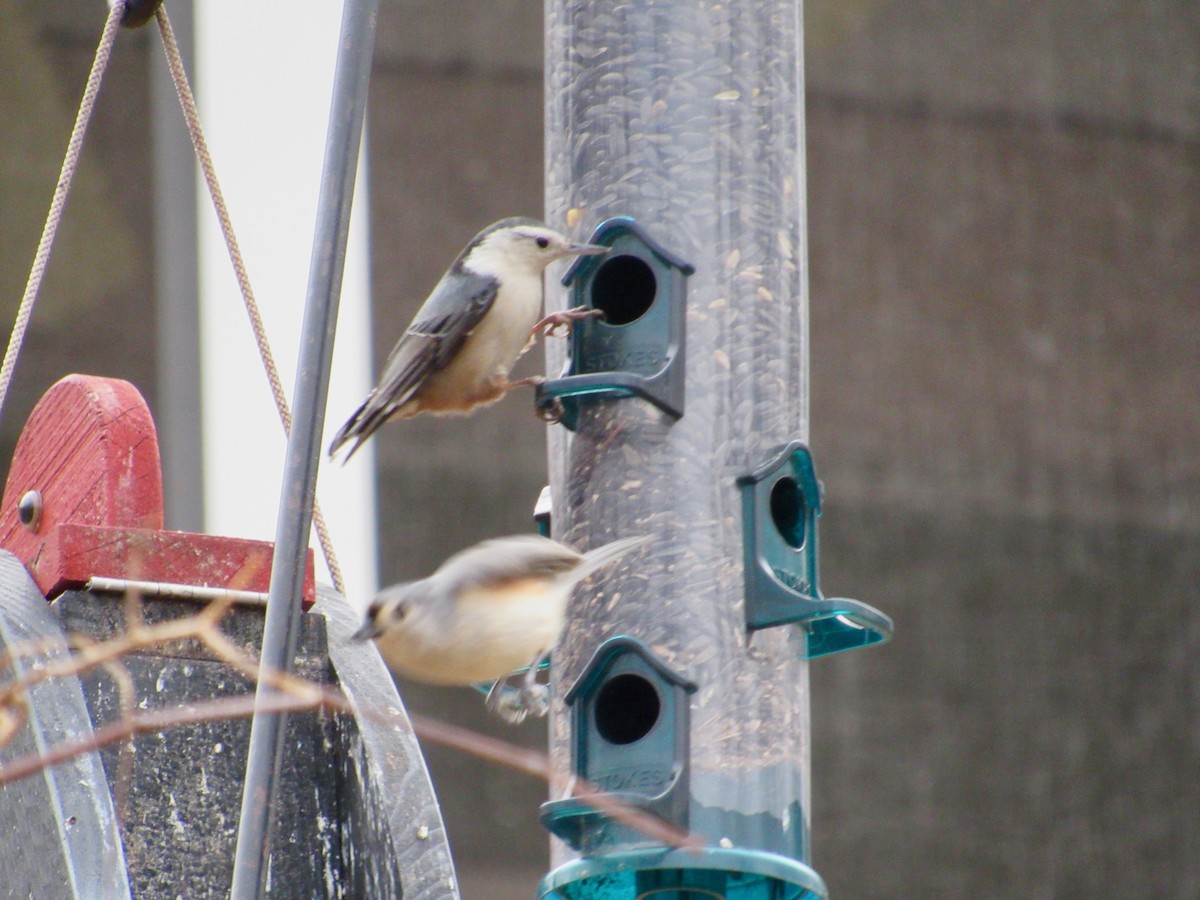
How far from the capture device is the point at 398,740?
2.95 m

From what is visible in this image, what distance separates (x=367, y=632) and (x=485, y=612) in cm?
43

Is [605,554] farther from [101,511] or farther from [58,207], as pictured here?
[58,207]

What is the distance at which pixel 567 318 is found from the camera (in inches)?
156

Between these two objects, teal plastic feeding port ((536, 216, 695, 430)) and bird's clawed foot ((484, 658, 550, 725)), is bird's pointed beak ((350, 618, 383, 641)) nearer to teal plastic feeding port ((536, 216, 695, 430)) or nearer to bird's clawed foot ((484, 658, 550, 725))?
bird's clawed foot ((484, 658, 550, 725))

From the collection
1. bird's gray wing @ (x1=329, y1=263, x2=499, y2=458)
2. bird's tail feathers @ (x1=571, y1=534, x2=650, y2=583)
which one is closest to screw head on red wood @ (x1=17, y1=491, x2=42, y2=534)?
bird's tail feathers @ (x1=571, y1=534, x2=650, y2=583)

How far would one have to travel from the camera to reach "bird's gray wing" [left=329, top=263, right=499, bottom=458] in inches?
179

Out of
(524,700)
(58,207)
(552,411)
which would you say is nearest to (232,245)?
(58,207)

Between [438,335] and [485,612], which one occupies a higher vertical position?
[438,335]

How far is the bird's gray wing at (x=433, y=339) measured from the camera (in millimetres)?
4555

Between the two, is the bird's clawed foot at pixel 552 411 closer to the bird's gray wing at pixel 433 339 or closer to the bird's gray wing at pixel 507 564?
the bird's gray wing at pixel 507 564

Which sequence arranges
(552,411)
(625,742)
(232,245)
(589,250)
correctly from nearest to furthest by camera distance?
(232,245) → (625,742) → (552,411) → (589,250)

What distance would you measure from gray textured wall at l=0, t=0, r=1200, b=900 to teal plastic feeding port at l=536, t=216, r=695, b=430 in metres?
5.14

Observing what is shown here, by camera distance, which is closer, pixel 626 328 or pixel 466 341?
pixel 626 328

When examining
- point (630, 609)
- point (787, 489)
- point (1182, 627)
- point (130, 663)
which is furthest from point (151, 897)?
point (1182, 627)
